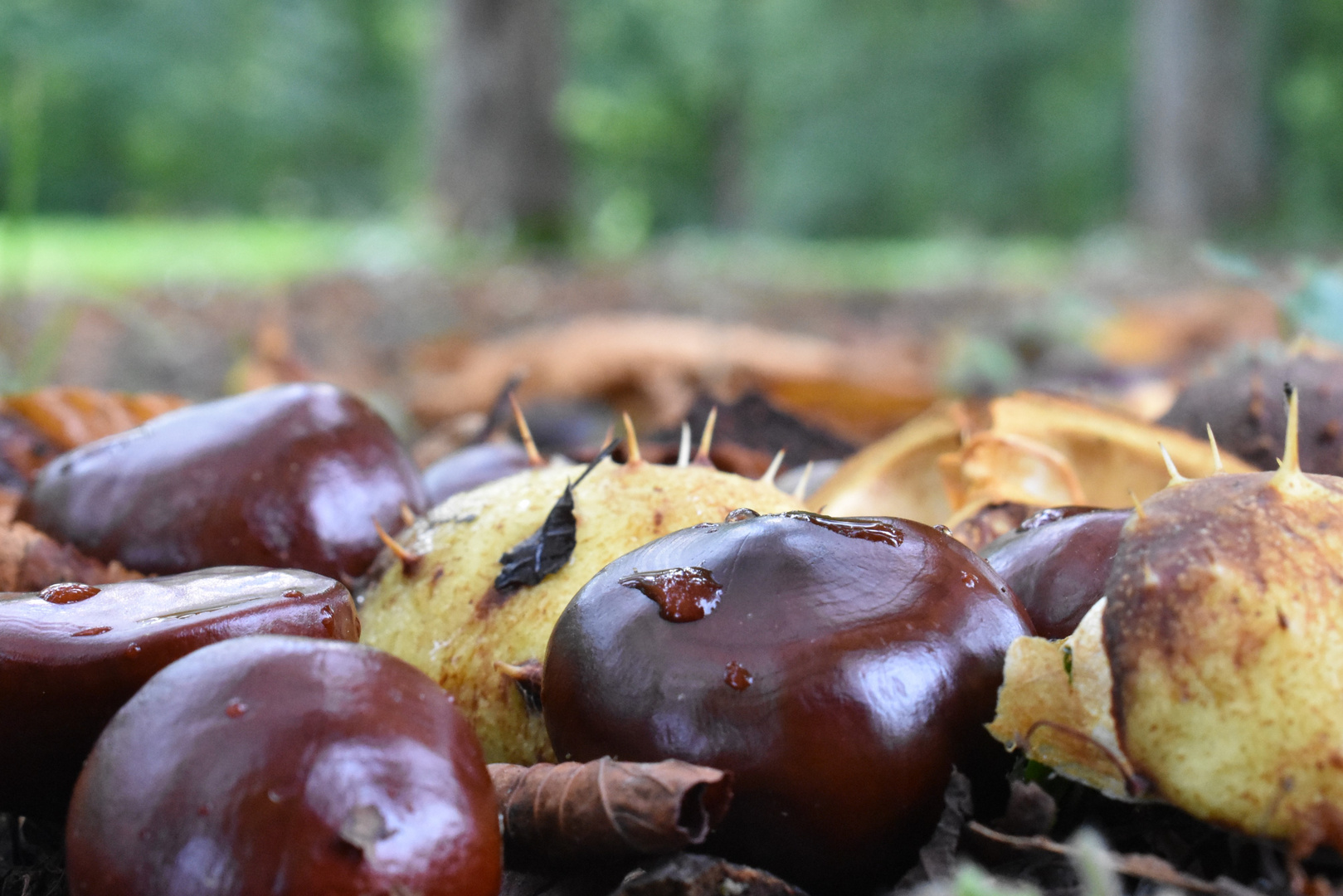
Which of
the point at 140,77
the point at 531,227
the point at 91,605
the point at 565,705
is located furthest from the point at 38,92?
the point at 140,77

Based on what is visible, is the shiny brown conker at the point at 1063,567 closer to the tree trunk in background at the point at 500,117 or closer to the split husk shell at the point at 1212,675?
the split husk shell at the point at 1212,675

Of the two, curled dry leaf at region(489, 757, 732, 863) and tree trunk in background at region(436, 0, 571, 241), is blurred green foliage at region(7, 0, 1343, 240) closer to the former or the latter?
tree trunk in background at region(436, 0, 571, 241)

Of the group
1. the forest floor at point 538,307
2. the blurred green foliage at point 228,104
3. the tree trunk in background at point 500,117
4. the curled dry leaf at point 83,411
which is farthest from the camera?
the blurred green foliage at point 228,104

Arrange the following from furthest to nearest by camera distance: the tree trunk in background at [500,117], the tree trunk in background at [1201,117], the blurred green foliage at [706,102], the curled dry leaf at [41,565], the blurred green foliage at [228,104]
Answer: the blurred green foliage at [706,102]
the blurred green foliage at [228,104]
the tree trunk in background at [1201,117]
the tree trunk in background at [500,117]
the curled dry leaf at [41,565]

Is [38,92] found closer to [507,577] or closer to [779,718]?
[507,577]

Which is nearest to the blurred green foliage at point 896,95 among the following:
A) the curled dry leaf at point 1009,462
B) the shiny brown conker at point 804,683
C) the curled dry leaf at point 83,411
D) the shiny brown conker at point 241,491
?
the curled dry leaf at point 83,411

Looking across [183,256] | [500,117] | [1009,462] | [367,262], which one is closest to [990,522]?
[1009,462]

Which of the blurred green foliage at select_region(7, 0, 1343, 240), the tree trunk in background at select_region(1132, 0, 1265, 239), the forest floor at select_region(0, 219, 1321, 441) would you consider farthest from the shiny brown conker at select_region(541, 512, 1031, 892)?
the blurred green foliage at select_region(7, 0, 1343, 240)
